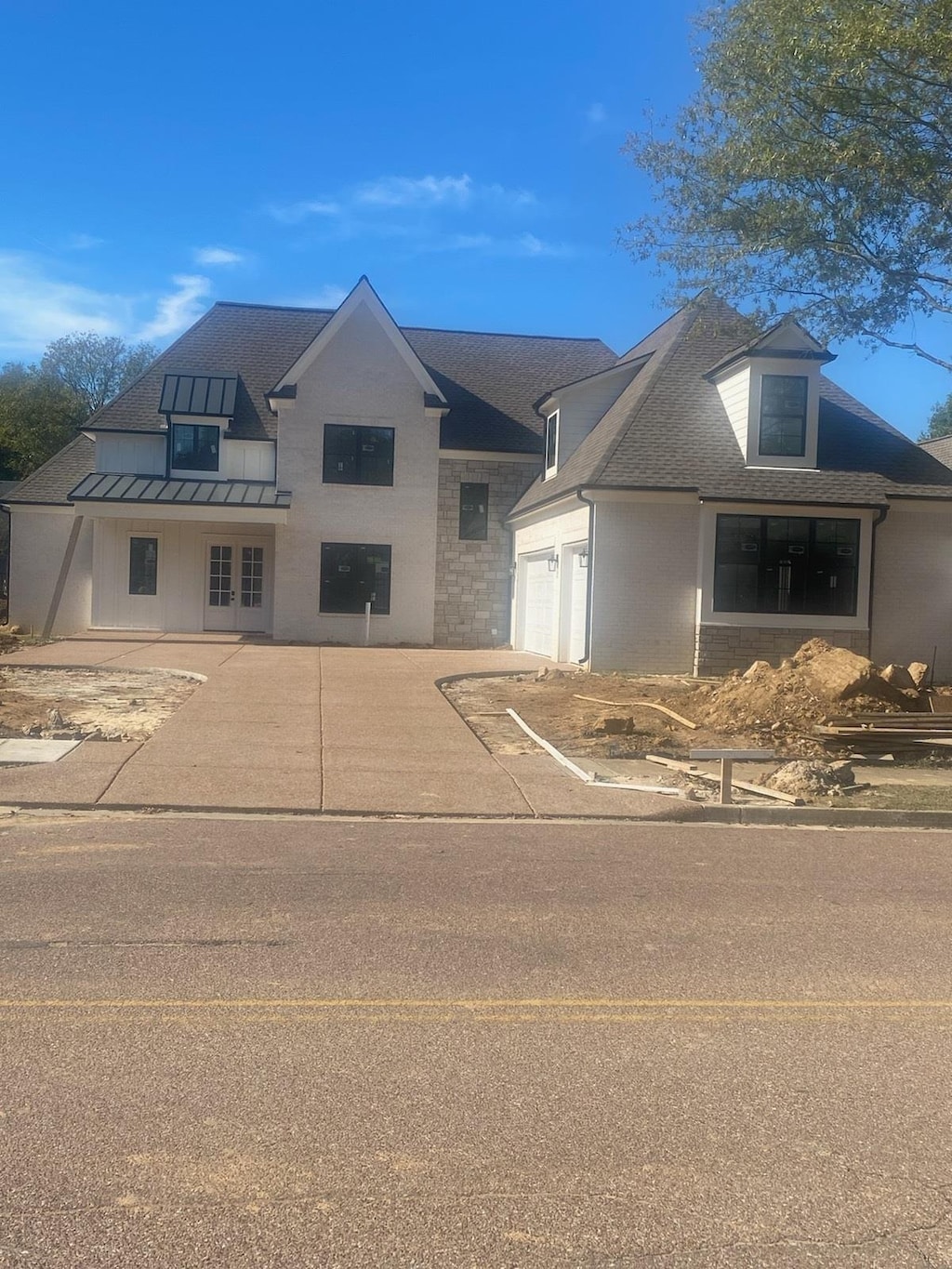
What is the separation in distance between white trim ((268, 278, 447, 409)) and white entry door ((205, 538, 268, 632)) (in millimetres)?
3960

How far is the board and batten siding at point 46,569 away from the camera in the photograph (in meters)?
26.8

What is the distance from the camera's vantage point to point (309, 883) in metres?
7.05

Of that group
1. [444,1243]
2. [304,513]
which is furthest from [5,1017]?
[304,513]

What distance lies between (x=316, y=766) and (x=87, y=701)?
17.6 feet

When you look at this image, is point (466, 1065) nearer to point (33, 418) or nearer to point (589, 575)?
point (589, 575)

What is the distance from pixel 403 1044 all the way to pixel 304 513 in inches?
868

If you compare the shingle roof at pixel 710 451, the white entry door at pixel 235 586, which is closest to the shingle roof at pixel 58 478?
the white entry door at pixel 235 586

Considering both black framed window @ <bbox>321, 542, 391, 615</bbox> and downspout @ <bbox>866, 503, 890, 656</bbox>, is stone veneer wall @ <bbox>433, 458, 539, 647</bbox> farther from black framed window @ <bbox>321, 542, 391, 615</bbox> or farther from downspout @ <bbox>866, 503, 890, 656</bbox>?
downspout @ <bbox>866, 503, 890, 656</bbox>

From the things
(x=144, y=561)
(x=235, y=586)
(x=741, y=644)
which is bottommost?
(x=741, y=644)

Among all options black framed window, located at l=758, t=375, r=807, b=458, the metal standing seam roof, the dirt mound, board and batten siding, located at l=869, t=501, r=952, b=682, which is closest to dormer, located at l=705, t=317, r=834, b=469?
black framed window, located at l=758, t=375, r=807, b=458

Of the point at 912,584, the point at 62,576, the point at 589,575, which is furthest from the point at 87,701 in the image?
the point at 912,584

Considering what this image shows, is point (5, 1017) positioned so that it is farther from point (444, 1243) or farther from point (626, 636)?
point (626, 636)

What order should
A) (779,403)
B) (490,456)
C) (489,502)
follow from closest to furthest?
(779,403), (490,456), (489,502)

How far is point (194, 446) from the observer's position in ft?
86.3
